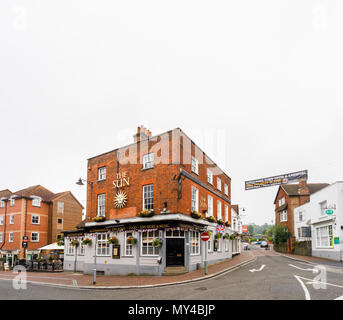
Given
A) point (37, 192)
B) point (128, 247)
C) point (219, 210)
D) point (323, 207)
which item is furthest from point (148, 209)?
point (37, 192)

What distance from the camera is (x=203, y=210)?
2422 centimetres

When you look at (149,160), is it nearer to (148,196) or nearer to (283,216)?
(148,196)

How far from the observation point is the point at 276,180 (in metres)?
49.2

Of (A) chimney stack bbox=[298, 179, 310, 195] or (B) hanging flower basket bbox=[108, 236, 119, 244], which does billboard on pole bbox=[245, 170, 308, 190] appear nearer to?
(A) chimney stack bbox=[298, 179, 310, 195]

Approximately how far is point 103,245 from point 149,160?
768cm

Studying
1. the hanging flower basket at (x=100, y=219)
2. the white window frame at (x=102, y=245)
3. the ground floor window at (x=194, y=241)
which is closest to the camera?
the ground floor window at (x=194, y=241)

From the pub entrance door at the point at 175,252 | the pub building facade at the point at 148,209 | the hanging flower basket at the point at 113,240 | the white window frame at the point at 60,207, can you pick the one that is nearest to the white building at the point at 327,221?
the pub building facade at the point at 148,209

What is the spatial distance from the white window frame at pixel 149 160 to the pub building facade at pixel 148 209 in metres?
0.07

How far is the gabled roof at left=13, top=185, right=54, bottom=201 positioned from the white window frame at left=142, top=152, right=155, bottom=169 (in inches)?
1133

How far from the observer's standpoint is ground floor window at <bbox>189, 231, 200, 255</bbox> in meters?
21.0

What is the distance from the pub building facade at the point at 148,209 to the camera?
776 inches

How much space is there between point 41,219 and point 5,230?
5217mm

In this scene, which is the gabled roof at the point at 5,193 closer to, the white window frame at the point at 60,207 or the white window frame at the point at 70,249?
the white window frame at the point at 60,207
